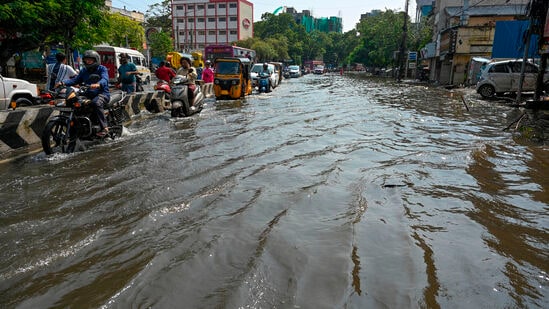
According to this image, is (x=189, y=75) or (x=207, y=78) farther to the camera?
(x=207, y=78)

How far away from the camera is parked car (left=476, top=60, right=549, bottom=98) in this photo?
17703 mm

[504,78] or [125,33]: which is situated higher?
[125,33]

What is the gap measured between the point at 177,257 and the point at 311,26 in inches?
6157

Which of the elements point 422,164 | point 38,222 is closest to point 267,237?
point 38,222

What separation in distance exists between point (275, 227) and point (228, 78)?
47.2 ft

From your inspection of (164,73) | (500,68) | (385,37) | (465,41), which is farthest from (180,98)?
(385,37)

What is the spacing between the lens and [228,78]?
1739cm

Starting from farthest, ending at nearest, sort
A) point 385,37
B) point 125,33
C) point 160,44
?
point 160,44 < point 385,37 < point 125,33

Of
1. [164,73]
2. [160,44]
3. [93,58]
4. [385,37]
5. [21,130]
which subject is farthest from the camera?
[160,44]

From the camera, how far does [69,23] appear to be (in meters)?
15.3

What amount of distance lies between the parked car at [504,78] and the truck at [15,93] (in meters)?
18.0

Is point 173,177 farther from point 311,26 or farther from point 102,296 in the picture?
point 311,26

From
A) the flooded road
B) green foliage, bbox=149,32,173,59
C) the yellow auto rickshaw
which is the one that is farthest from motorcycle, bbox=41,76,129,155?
green foliage, bbox=149,32,173,59

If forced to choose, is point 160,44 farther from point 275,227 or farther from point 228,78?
point 275,227
